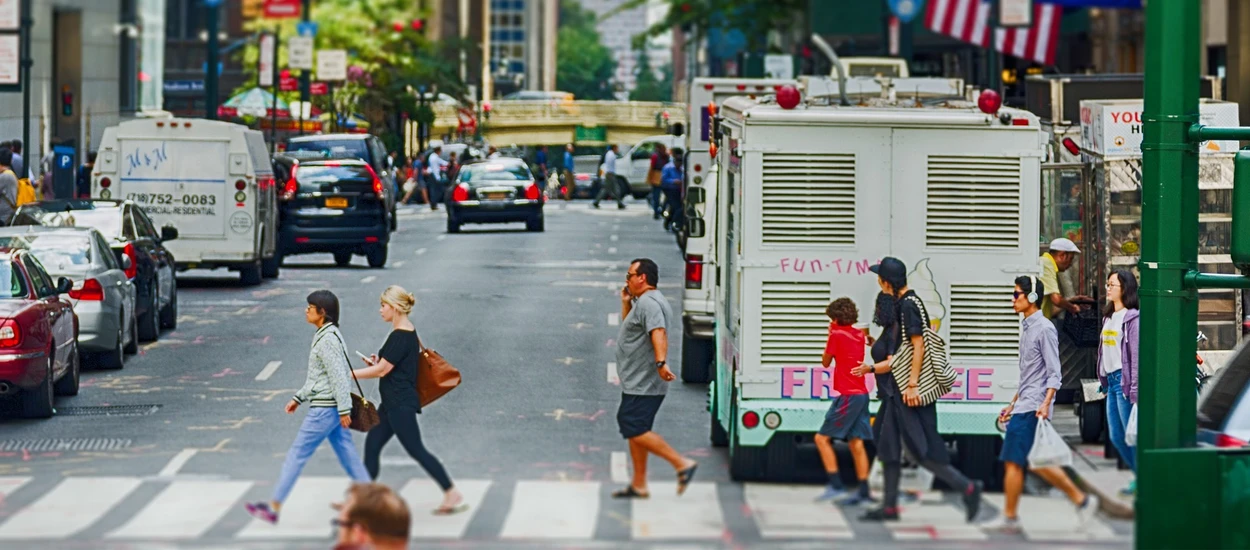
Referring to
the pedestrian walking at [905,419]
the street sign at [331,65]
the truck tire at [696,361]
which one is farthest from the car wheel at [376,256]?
the street sign at [331,65]

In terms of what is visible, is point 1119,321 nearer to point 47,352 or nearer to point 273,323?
point 47,352

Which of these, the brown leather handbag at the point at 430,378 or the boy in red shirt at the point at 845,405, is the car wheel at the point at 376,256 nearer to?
the brown leather handbag at the point at 430,378

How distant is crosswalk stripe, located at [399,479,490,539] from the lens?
11859mm

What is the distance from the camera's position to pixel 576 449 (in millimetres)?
15570

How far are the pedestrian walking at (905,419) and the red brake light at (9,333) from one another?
7.12m

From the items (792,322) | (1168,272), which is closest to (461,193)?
(792,322)

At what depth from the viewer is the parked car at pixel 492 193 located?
4338 centimetres

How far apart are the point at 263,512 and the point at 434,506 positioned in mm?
1205

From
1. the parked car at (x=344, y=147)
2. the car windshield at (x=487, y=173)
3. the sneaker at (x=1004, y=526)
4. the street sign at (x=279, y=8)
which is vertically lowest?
the sneaker at (x=1004, y=526)

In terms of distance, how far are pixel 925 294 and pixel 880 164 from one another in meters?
0.91

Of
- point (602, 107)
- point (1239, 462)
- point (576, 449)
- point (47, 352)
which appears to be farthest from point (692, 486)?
point (602, 107)

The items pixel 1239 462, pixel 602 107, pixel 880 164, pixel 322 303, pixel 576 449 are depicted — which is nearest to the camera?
pixel 1239 462

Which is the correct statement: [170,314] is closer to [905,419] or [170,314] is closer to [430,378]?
[430,378]

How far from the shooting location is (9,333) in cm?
1623
